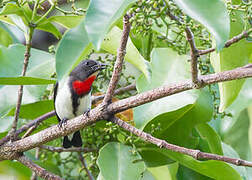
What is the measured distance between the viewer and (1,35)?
3.00m

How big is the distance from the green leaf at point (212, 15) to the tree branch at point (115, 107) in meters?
0.34

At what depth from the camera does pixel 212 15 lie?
1.13 metres

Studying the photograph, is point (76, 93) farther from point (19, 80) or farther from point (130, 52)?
point (130, 52)

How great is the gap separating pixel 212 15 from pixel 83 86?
1645mm

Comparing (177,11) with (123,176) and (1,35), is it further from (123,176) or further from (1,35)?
(1,35)

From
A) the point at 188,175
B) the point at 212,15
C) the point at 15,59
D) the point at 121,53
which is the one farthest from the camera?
the point at 15,59

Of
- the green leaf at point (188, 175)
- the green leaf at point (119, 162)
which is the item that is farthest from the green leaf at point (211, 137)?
the green leaf at point (119, 162)

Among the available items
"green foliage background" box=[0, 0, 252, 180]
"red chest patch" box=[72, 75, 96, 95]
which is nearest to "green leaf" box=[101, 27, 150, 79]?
"green foliage background" box=[0, 0, 252, 180]

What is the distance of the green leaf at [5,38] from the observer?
9.77ft

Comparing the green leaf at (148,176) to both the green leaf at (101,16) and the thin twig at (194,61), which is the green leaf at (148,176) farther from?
the green leaf at (101,16)

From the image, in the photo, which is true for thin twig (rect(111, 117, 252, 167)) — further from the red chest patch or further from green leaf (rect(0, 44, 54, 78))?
the red chest patch

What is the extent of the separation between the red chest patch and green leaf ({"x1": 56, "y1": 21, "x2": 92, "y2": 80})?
149 cm

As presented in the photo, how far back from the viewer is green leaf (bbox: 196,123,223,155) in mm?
1981

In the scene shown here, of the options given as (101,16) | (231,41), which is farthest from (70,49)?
(231,41)
